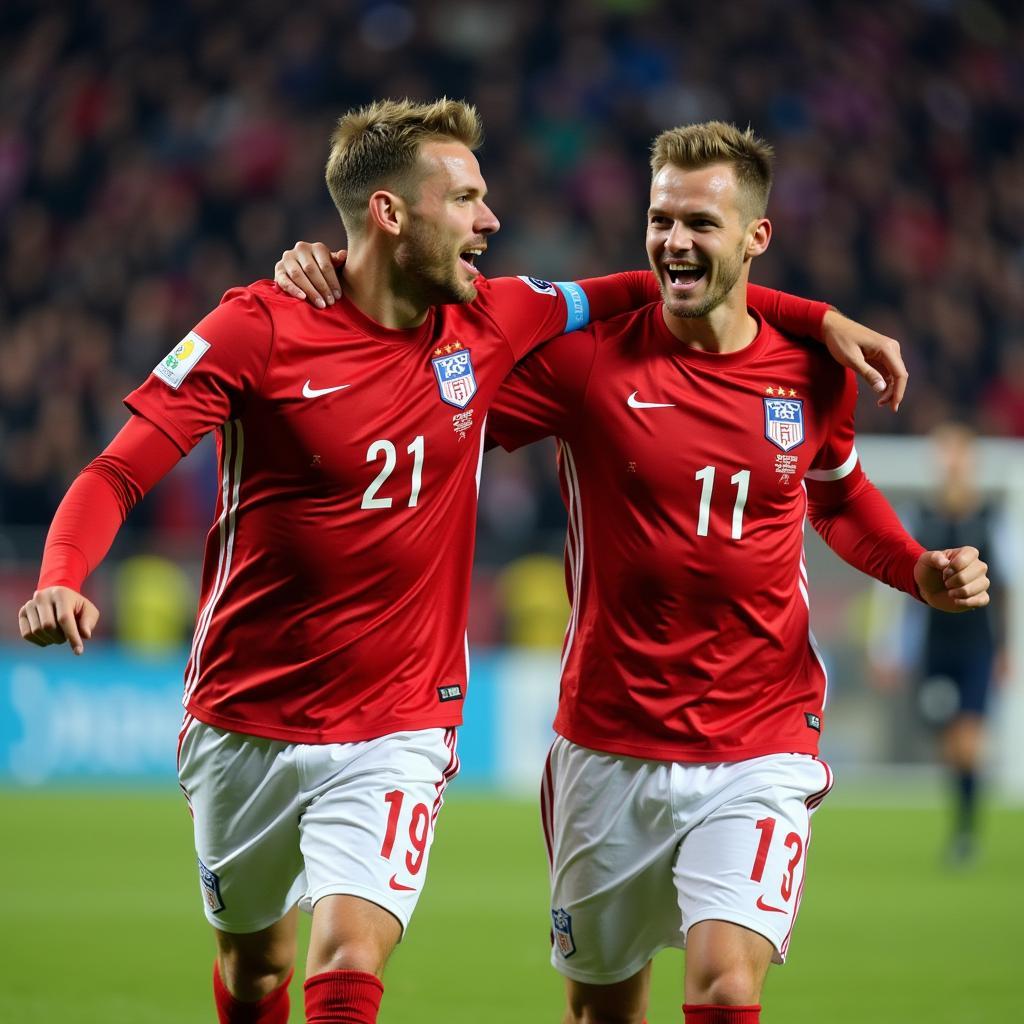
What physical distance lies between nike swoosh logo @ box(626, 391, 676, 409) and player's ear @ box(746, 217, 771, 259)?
0.45 m

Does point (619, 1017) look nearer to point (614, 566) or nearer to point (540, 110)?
point (614, 566)

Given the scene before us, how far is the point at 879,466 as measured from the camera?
46.1 ft

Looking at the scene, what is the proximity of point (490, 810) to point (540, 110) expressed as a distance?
917cm

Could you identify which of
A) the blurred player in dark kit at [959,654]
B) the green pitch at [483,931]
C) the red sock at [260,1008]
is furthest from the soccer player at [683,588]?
the blurred player in dark kit at [959,654]

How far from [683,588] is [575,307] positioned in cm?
85

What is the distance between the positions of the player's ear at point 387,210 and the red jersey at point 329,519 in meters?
0.24

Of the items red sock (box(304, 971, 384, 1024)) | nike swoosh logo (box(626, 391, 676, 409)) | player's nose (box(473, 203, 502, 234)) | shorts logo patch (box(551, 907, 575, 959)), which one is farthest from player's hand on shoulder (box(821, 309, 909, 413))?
red sock (box(304, 971, 384, 1024))

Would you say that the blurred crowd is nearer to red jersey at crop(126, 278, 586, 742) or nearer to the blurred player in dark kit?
the blurred player in dark kit

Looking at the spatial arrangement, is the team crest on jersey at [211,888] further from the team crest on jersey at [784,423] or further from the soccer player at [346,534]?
the team crest on jersey at [784,423]

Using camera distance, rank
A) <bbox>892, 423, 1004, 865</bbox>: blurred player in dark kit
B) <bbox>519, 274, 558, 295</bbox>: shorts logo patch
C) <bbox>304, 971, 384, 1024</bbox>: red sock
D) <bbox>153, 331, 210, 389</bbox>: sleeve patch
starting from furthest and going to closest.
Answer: <bbox>892, 423, 1004, 865</bbox>: blurred player in dark kit → <bbox>519, 274, 558, 295</bbox>: shorts logo patch → <bbox>153, 331, 210, 389</bbox>: sleeve patch → <bbox>304, 971, 384, 1024</bbox>: red sock

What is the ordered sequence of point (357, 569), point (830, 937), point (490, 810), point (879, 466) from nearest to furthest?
point (357, 569), point (830, 937), point (490, 810), point (879, 466)

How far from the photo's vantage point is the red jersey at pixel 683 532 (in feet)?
14.7

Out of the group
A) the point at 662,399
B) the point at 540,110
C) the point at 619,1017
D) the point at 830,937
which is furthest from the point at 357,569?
the point at 540,110

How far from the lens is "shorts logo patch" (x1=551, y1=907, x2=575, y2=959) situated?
15.1 ft
